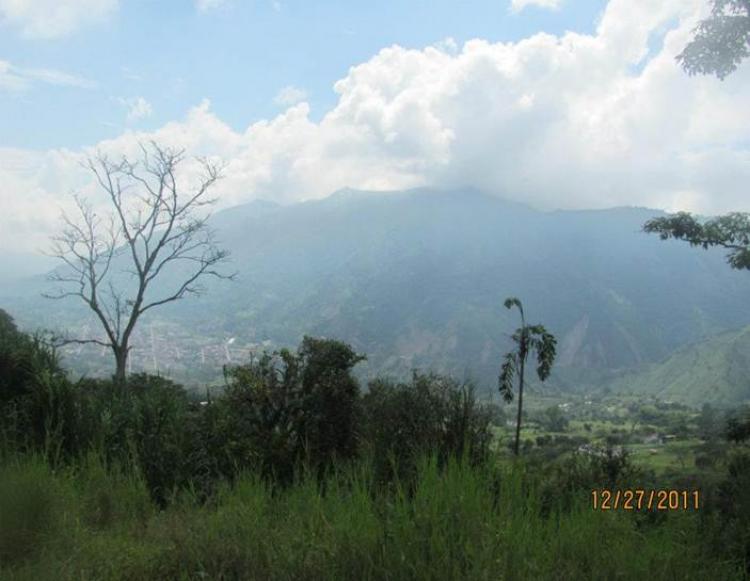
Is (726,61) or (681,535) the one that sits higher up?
(726,61)

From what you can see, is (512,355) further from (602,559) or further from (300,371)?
(602,559)

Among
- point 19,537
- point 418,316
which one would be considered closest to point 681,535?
point 19,537

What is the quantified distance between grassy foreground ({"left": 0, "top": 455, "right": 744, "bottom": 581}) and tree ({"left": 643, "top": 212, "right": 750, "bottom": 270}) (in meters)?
9.42

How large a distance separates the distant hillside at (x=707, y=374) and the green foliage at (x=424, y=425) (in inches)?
3119

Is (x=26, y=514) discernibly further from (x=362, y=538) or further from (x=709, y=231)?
(x=709, y=231)

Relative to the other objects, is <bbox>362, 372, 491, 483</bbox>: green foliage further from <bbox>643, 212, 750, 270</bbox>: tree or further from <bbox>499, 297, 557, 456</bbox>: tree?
<bbox>499, 297, 557, 456</bbox>: tree

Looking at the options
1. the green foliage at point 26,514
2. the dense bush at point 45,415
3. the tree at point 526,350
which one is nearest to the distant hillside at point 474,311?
the tree at point 526,350

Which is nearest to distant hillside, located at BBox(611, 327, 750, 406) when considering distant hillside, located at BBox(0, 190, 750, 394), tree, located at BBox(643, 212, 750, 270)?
distant hillside, located at BBox(0, 190, 750, 394)

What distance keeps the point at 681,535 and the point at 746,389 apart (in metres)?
88.2

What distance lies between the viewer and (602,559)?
3205 mm

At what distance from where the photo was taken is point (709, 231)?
1235cm
